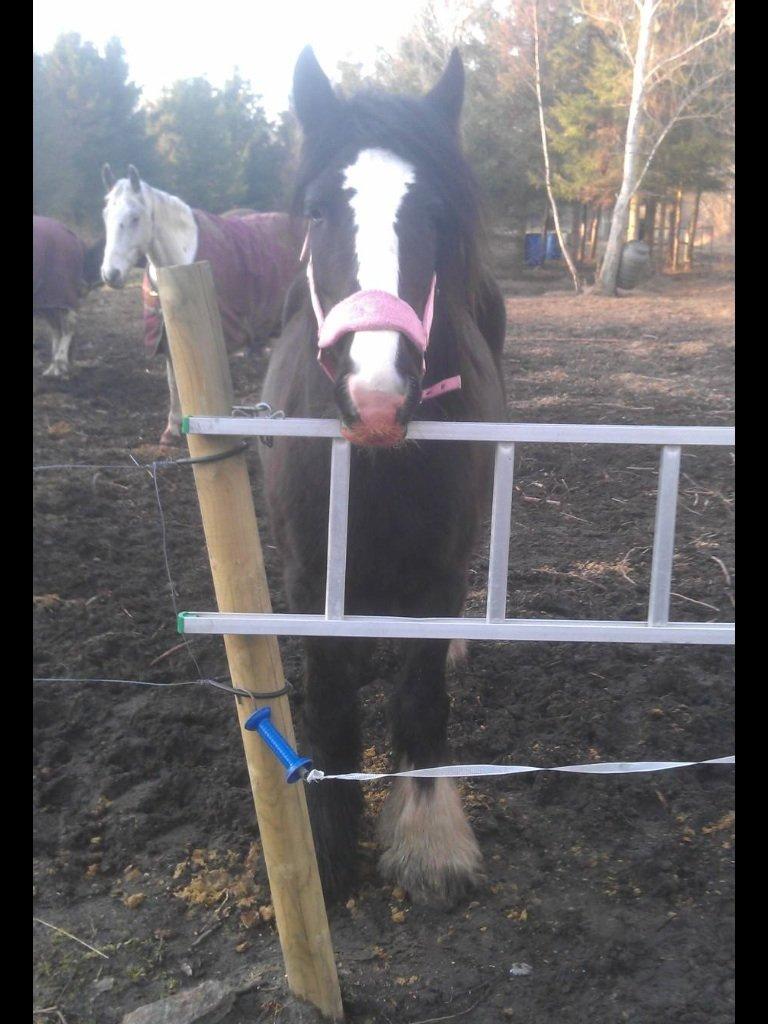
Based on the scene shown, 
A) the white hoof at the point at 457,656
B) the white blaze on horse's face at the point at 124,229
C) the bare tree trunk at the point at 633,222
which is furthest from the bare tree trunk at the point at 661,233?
the white hoof at the point at 457,656

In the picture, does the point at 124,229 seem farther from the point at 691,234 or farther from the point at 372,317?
the point at 691,234

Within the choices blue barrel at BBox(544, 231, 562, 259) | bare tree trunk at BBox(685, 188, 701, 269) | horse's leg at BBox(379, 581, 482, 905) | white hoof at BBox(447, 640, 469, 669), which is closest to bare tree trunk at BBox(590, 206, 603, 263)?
blue barrel at BBox(544, 231, 562, 259)

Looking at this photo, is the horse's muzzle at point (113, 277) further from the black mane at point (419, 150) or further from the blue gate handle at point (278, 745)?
the blue gate handle at point (278, 745)

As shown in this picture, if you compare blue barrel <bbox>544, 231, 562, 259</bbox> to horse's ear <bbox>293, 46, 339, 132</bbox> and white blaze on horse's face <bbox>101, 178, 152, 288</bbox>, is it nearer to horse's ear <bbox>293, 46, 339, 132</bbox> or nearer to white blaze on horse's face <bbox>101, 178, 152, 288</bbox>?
white blaze on horse's face <bbox>101, 178, 152, 288</bbox>

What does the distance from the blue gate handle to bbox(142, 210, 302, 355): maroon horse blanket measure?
643 centimetres

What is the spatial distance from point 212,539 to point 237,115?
29.1 metres

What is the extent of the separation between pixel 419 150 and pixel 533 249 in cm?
2714

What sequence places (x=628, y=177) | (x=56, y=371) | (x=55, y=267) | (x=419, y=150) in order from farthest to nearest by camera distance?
(x=628, y=177) < (x=55, y=267) < (x=56, y=371) < (x=419, y=150)

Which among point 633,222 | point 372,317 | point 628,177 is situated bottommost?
point 372,317

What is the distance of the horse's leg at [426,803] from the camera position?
2.40 metres

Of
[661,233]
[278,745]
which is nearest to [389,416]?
[278,745]

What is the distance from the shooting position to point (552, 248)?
27984mm

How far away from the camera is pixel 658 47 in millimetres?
21625

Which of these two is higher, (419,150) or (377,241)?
(419,150)
